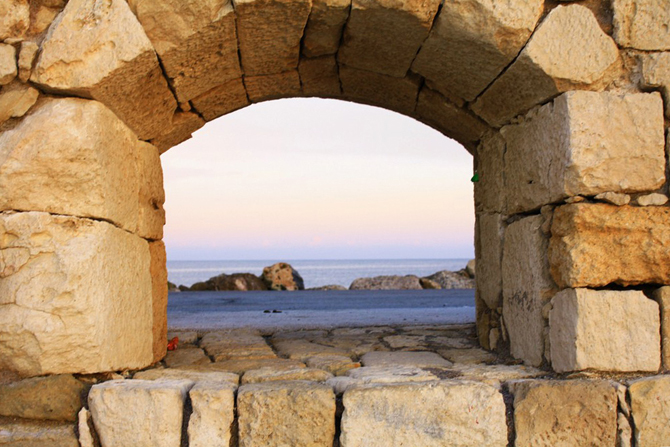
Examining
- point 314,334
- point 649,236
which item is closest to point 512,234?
point 649,236

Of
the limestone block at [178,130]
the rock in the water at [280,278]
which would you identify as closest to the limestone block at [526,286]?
the limestone block at [178,130]

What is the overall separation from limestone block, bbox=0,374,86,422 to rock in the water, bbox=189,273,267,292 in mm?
10598

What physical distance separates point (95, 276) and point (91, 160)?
0.54 m

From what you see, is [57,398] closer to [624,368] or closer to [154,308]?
[154,308]

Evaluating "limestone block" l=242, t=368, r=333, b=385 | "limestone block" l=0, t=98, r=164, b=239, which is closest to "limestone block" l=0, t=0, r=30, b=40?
"limestone block" l=0, t=98, r=164, b=239

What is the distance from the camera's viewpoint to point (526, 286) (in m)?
3.21

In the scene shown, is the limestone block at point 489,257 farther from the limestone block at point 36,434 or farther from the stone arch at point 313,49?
the limestone block at point 36,434

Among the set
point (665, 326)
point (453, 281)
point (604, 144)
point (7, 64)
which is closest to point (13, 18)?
point (7, 64)

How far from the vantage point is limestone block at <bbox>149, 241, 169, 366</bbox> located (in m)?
3.39

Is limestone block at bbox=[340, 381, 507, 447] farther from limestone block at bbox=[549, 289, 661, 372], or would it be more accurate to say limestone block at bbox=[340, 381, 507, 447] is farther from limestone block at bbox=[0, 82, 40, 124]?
limestone block at bbox=[0, 82, 40, 124]

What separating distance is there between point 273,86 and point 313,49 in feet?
1.58

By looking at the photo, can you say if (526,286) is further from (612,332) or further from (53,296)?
(53,296)

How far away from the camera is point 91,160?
8.89 ft

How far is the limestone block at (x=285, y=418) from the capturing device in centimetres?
258
